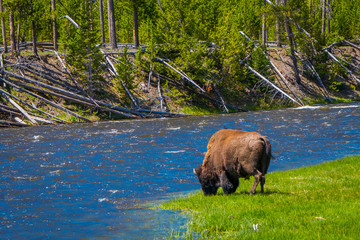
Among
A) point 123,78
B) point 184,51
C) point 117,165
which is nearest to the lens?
point 117,165

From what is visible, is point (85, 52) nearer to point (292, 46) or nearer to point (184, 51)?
point (184, 51)

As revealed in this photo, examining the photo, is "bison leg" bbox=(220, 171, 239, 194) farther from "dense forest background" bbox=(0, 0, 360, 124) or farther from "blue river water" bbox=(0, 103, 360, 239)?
"dense forest background" bbox=(0, 0, 360, 124)

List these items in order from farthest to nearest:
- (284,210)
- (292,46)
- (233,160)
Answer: (292,46), (233,160), (284,210)

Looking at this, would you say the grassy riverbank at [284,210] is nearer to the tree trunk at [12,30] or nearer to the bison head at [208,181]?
the bison head at [208,181]

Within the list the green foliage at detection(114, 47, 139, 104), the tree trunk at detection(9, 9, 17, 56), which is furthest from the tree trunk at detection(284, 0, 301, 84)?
the tree trunk at detection(9, 9, 17, 56)

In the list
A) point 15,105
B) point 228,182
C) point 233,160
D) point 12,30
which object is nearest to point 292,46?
point 12,30

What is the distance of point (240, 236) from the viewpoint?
6.49 meters

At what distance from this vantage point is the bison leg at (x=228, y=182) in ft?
32.7

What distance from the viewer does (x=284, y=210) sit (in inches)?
308

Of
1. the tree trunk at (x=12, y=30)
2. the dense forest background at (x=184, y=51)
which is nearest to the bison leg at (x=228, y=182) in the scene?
the dense forest background at (x=184, y=51)

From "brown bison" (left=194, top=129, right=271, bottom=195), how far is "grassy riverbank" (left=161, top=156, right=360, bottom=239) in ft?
1.15

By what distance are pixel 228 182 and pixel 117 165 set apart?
640 centimetres

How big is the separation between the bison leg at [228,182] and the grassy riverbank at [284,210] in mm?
241

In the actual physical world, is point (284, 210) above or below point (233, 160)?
below
